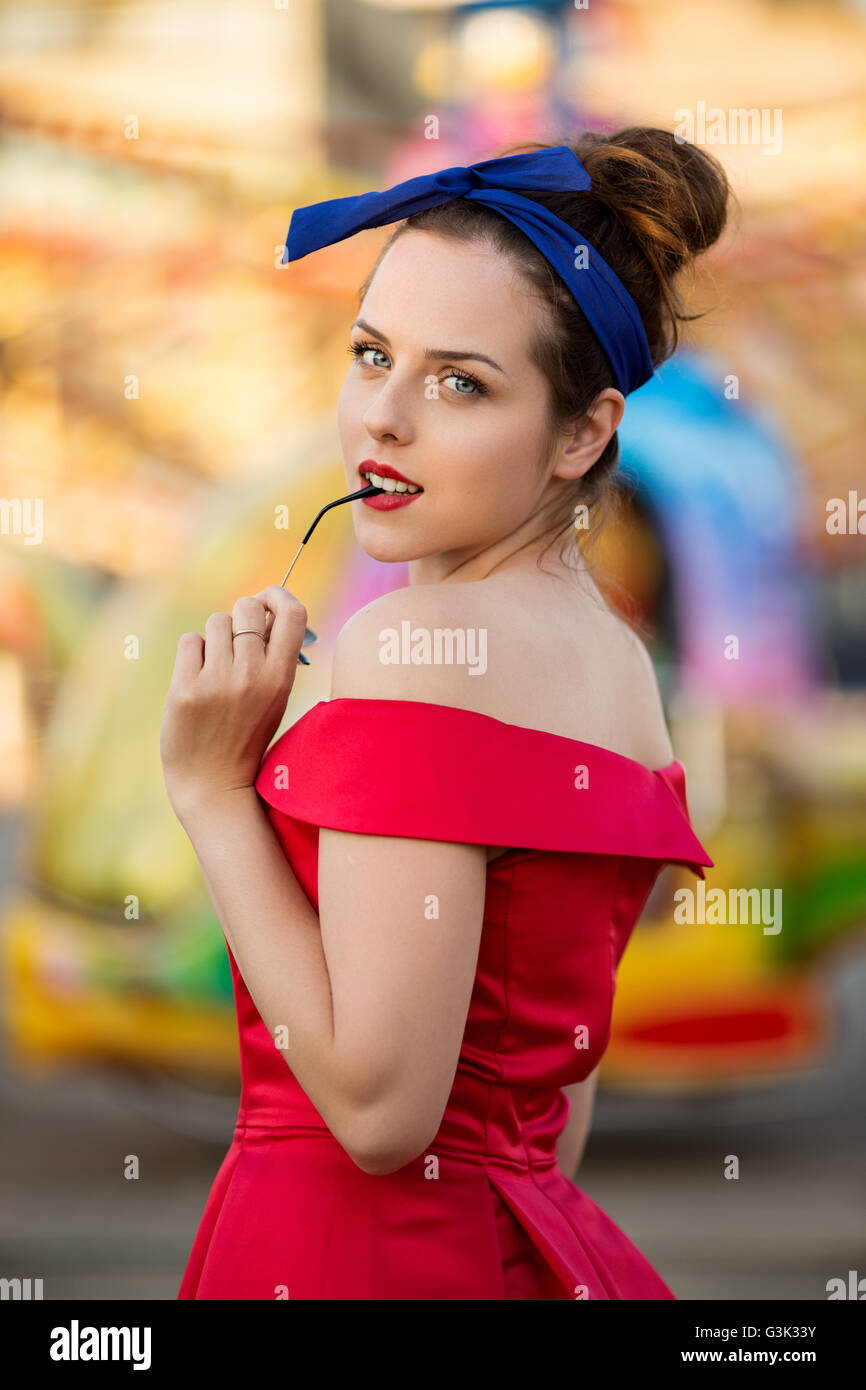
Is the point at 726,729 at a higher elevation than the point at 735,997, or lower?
higher

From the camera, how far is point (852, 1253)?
341 centimetres

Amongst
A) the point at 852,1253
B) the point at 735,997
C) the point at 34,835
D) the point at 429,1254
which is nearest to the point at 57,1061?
the point at 34,835

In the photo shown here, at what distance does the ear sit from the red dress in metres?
0.22

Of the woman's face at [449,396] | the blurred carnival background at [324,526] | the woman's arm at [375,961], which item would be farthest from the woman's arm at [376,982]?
the blurred carnival background at [324,526]

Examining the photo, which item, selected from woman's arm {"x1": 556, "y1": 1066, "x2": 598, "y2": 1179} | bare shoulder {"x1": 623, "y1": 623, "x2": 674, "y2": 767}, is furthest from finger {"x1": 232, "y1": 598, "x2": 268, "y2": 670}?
woman's arm {"x1": 556, "y1": 1066, "x2": 598, "y2": 1179}

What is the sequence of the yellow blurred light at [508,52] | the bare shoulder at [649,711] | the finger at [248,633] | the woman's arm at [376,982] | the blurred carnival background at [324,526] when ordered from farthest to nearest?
1. the yellow blurred light at [508,52]
2. the blurred carnival background at [324,526]
3. the bare shoulder at [649,711]
4. the finger at [248,633]
5. the woman's arm at [376,982]

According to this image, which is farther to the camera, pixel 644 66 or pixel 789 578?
pixel 644 66

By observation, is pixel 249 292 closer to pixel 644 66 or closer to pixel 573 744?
pixel 644 66

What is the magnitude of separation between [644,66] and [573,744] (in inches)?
136

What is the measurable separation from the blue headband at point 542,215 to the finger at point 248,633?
30cm

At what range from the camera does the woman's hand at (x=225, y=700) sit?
999mm

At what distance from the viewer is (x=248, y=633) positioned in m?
1.02

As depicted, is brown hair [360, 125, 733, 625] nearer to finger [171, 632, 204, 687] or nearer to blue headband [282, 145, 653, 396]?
blue headband [282, 145, 653, 396]

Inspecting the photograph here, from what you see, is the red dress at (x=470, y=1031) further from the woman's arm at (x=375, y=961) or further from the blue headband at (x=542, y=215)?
the blue headband at (x=542, y=215)
